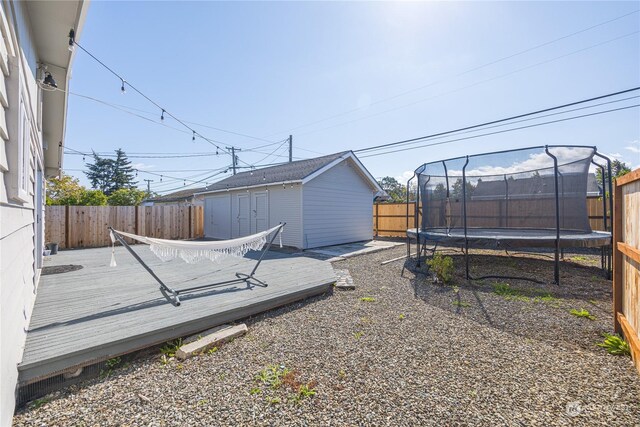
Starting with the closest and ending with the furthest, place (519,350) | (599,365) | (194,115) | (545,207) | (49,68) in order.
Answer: (599,365) < (519,350) < (49,68) < (545,207) < (194,115)

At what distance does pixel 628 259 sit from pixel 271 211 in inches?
360

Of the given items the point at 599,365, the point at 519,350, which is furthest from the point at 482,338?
the point at 599,365

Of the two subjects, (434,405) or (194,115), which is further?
(194,115)

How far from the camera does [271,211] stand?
10398 millimetres

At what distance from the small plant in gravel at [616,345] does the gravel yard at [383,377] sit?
91 millimetres

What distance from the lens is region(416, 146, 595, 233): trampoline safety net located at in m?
6.04

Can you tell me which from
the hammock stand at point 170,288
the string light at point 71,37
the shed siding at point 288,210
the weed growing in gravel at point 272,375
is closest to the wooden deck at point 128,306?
the hammock stand at point 170,288

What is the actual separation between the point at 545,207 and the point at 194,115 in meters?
13.9

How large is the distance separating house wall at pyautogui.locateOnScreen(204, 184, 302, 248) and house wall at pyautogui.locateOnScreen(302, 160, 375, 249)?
345mm

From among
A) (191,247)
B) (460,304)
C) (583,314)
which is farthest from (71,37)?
(583,314)

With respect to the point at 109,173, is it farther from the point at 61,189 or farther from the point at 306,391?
the point at 306,391

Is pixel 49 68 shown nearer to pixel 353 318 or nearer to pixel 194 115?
pixel 353 318

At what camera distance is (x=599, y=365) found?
2.40 m

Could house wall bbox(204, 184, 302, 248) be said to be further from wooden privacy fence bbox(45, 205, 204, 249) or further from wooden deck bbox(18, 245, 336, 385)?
wooden deck bbox(18, 245, 336, 385)
